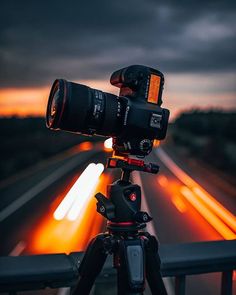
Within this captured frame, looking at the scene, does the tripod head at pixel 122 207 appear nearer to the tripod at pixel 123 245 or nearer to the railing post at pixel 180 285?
the tripod at pixel 123 245

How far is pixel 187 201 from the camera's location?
25000 mm

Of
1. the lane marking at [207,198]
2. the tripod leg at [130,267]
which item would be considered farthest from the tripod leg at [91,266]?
the lane marking at [207,198]

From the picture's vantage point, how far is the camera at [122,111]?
93.2 inches

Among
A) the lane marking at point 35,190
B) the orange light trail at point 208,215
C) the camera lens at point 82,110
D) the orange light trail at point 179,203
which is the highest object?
the camera lens at point 82,110

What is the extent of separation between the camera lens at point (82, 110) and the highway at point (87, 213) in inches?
285

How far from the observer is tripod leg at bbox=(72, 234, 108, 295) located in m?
2.41

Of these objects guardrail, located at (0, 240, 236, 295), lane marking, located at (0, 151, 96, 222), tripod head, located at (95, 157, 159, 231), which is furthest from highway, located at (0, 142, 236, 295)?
tripod head, located at (95, 157, 159, 231)

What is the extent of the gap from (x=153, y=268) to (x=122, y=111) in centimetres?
96

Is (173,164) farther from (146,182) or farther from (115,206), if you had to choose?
(115,206)

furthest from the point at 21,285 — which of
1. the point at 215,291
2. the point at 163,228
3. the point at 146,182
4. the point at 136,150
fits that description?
the point at 146,182

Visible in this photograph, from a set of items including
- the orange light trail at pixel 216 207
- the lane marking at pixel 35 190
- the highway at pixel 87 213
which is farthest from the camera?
the lane marking at pixel 35 190

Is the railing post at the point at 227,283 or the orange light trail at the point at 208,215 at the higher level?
the railing post at the point at 227,283

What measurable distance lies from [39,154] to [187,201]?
36.4 metres

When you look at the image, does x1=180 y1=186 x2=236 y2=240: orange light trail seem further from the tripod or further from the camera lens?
the camera lens
